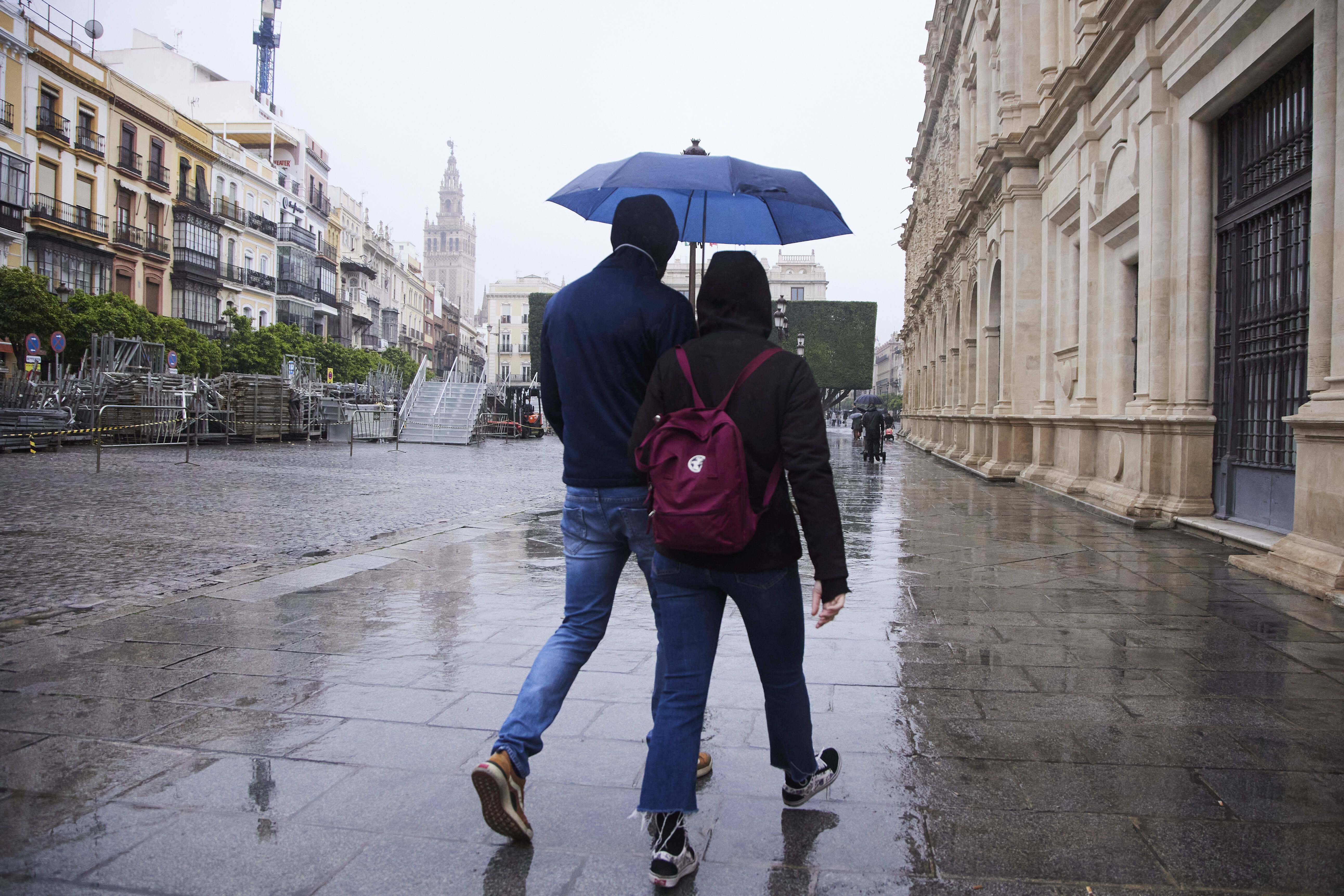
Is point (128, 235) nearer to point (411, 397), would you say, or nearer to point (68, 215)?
point (68, 215)

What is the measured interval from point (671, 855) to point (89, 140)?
42.4m

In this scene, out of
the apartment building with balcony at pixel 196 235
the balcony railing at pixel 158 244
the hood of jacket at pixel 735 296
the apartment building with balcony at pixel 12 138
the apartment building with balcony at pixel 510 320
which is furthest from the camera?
the apartment building with balcony at pixel 510 320

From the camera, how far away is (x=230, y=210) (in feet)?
162

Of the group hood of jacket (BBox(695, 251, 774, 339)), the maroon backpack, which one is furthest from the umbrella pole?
the maroon backpack

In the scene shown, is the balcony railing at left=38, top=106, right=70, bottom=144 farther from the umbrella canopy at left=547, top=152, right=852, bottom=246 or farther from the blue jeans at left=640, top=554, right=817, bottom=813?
the blue jeans at left=640, top=554, right=817, bottom=813

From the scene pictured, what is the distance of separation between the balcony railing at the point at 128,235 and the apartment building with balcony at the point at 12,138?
5767mm

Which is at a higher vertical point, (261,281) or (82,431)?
(261,281)

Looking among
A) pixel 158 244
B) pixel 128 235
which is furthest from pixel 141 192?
pixel 128 235

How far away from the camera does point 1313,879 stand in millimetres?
2379

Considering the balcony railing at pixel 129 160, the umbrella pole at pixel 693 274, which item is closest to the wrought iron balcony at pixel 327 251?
the balcony railing at pixel 129 160

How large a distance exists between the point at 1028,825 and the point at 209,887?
214 cm

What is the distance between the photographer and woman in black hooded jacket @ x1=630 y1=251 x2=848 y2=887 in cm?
243

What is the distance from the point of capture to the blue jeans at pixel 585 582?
2713mm

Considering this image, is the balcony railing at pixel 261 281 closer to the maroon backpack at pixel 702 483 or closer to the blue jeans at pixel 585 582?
the blue jeans at pixel 585 582
